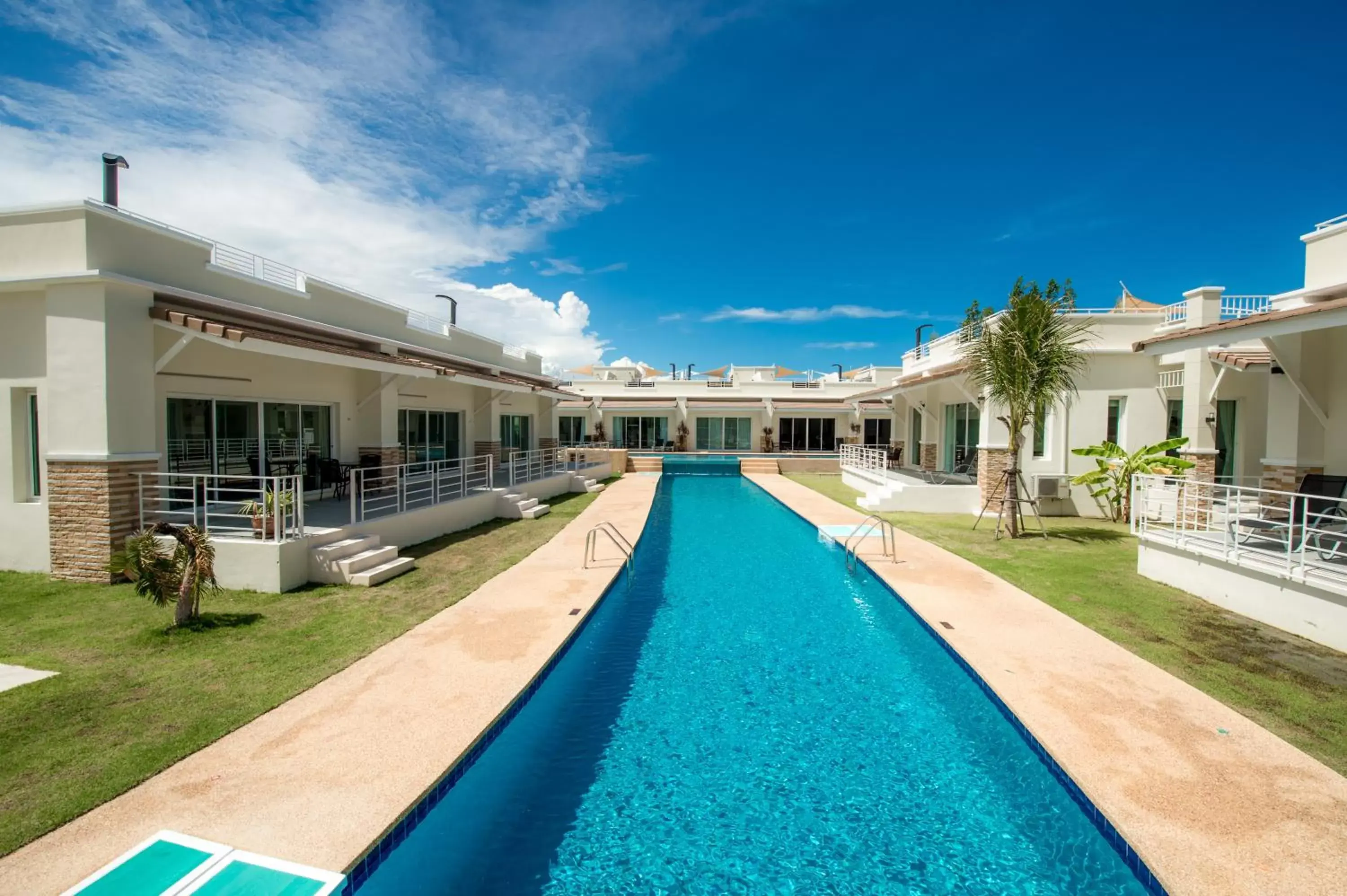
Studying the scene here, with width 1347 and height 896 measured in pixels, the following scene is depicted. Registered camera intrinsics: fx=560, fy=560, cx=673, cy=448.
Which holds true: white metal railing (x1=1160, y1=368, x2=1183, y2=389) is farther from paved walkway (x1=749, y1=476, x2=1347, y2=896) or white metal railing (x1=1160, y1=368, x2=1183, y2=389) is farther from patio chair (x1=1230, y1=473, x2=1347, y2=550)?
paved walkway (x1=749, y1=476, x2=1347, y2=896)

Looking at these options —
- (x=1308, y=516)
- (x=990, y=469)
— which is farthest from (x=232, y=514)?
(x=990, y=469)

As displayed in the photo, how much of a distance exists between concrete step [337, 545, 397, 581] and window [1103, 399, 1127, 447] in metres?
21.1

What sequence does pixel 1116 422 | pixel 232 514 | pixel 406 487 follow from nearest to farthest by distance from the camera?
pixel 232 514
pixel 406 487
pixel 1116 422

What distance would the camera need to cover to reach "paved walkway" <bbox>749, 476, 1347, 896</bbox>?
146 inches

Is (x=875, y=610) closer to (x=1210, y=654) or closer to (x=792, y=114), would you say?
(x=1210, y=654)

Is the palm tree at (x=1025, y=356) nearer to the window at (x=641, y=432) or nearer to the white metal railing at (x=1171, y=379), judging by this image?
the white metal railing at (x=1171, y=379)

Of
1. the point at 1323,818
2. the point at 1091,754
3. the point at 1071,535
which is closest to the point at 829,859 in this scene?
the point at 1091,754

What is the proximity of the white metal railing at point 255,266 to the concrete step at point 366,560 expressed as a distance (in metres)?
6.60

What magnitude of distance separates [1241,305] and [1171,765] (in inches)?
661

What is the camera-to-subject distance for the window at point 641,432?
4262 centimetres

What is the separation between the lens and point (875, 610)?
10047mm

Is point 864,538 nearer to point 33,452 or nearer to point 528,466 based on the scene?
point 528,466

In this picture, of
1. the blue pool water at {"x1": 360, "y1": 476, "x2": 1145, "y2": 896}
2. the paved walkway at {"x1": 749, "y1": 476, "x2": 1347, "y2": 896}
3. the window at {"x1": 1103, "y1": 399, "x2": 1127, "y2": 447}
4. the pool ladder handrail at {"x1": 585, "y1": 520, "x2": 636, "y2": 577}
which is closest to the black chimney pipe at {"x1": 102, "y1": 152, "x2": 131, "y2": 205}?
the pool ladder handrail at {"x1": 585, "y1": 520, "x2": 636, "y2": 577}

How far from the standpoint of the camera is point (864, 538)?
47.3 ft
